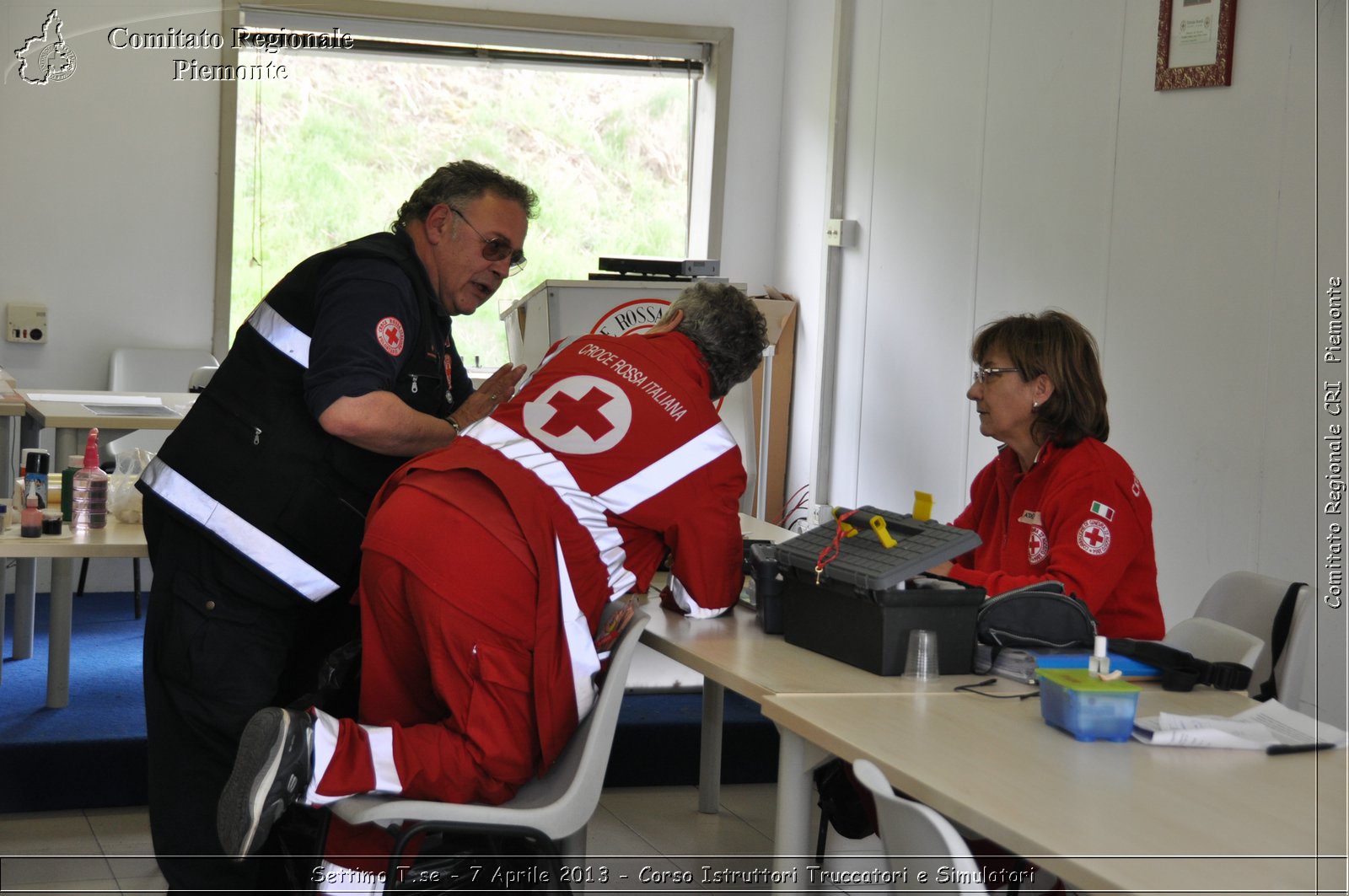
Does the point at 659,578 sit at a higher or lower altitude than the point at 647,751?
higher

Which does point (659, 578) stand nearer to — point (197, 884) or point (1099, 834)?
point (197, 884)

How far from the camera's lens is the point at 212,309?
5.95m

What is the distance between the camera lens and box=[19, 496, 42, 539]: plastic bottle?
10.0 feet

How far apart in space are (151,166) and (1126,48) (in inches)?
170

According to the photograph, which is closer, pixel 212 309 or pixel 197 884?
pixel 197 884

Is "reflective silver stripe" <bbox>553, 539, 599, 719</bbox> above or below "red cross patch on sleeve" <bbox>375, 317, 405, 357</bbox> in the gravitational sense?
below

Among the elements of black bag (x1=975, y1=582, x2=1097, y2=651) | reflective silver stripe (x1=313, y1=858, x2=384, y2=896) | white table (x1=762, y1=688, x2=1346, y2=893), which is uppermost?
black bag (x1=975, y1=582, x2=1097, y2=651)

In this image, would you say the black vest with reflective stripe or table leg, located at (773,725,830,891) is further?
the black vest with reflective stripe

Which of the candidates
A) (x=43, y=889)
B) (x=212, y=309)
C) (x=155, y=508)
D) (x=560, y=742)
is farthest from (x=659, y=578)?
(x=212, y=309)

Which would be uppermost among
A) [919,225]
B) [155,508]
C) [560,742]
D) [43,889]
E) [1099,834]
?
[919,225]

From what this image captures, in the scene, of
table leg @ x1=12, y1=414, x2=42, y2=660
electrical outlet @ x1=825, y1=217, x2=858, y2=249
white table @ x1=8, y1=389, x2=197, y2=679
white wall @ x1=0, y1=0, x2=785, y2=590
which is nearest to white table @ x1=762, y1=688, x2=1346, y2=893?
white table @ x1=8, y1=389, x2=197, y2=679

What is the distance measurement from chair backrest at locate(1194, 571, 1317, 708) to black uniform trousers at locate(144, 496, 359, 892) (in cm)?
183

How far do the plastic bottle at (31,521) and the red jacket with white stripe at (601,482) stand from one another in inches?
52.3

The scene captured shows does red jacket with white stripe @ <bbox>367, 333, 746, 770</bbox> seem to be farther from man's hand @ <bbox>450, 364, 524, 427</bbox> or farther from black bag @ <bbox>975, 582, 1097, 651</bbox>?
black bag @ <bbox>975, 582, 1097, 651</bbox>
